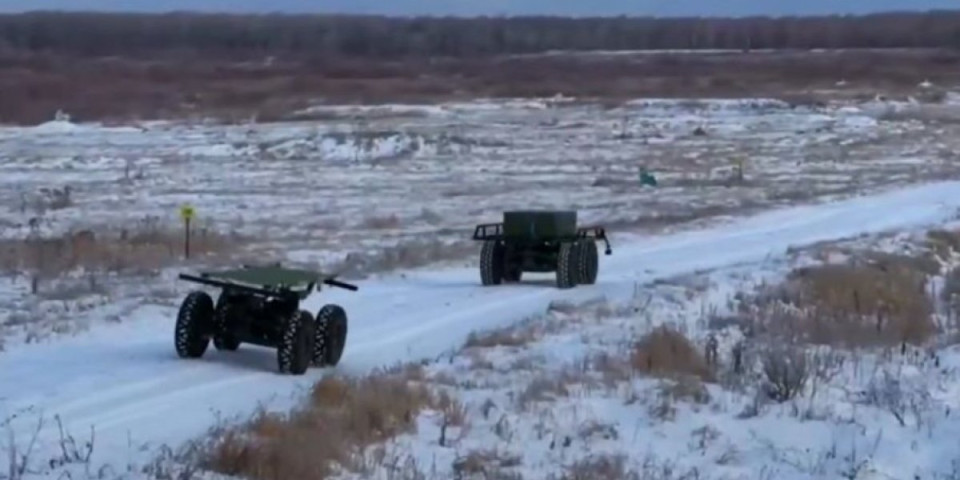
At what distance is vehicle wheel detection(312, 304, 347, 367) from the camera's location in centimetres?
1476

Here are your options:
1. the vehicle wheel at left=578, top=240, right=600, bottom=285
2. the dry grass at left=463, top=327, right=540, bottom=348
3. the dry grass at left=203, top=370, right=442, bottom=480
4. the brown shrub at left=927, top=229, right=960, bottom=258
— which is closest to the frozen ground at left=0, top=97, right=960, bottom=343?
the vehicle wheel at left=578, top=240, right=600, bottom=285

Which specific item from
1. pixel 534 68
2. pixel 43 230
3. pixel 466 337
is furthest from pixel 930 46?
pixel 466 337

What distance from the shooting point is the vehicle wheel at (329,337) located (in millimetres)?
14758

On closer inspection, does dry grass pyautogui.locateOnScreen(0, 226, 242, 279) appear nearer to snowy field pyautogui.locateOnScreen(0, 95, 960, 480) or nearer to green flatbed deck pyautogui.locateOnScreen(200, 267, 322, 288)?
snowy field pyautogui.locateOnScreen(0, 95, 960, 480)

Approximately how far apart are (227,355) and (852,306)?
20.0ft

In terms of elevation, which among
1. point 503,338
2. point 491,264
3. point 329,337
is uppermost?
point 329,337

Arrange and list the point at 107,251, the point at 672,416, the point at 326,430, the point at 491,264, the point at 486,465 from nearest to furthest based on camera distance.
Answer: the point at 486,465, the point at 326,430, the point at 672,416, the point at 491,264, the point at 107,251

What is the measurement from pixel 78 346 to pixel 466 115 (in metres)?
51.2

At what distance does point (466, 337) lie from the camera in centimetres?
1656

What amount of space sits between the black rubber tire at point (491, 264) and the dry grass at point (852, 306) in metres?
3.14

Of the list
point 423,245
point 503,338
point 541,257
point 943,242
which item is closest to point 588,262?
point 541,257

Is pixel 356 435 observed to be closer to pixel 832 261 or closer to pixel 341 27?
pixel 832 261

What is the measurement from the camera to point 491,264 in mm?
21016

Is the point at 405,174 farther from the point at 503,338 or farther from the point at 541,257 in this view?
the point at 503,338
